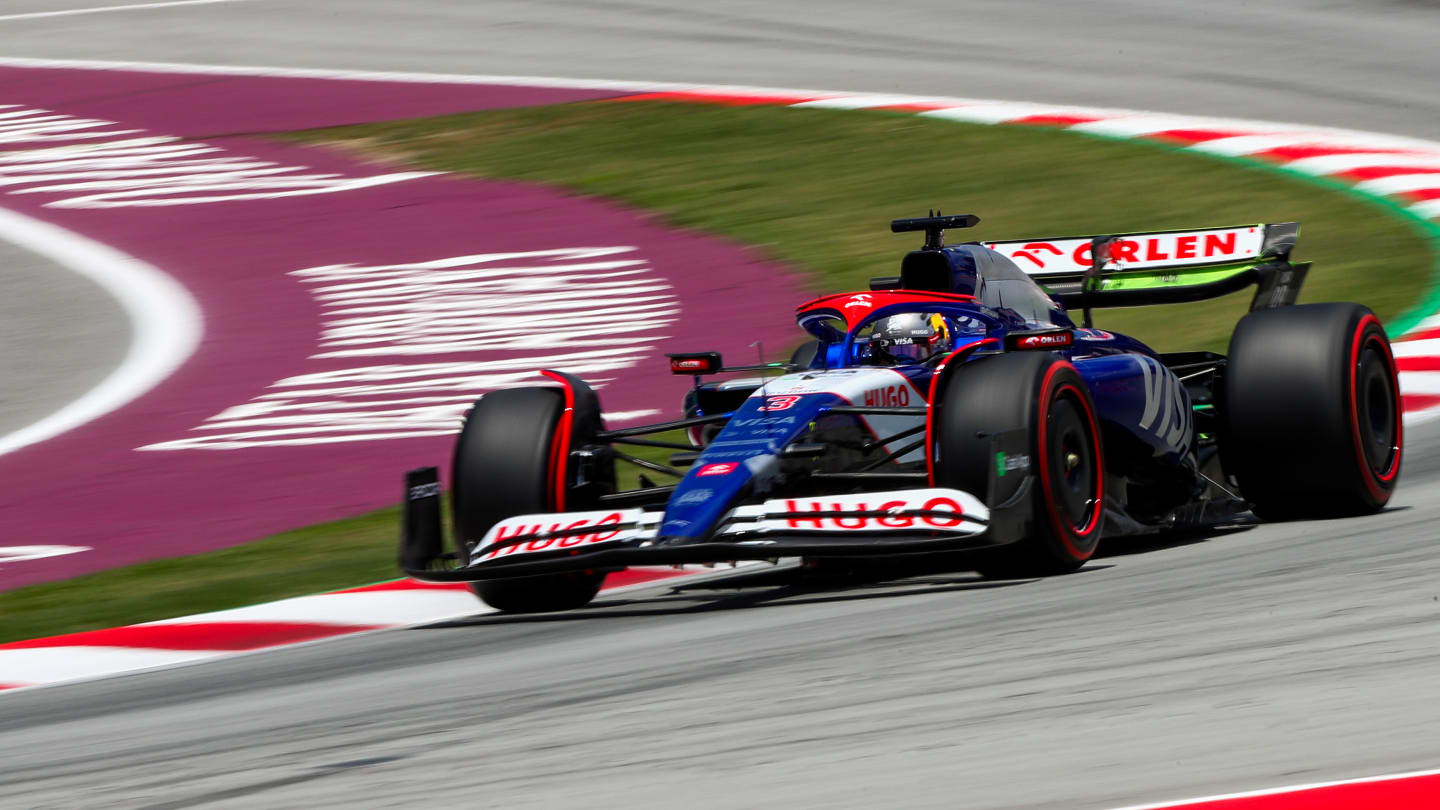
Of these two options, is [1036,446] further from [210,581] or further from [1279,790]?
[210,581]

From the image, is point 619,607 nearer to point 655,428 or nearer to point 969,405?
point 655,428

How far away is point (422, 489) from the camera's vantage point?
7344 millimetres

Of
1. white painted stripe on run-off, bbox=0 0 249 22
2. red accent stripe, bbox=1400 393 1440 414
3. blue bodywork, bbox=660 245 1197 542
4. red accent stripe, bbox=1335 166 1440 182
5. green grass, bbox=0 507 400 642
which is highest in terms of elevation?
white painted stripe on run-off, bbox=0 0 249 22

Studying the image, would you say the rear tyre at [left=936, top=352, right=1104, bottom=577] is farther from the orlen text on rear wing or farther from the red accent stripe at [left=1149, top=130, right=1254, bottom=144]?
the red accent stripe at [left=1149, top=130, right=1254, bottom=144]

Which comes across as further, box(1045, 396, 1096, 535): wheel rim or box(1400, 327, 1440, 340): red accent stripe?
box(1400, 327, 1440, 340): red accent stripe

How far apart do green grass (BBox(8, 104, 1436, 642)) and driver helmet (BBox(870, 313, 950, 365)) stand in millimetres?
2180

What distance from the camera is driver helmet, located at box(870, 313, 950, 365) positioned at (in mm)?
7617

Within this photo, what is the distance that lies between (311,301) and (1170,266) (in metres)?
7.68

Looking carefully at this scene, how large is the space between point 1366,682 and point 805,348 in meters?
3.70

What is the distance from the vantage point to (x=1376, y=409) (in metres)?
7.93

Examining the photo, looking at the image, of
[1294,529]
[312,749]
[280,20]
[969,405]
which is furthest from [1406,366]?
[280,20]

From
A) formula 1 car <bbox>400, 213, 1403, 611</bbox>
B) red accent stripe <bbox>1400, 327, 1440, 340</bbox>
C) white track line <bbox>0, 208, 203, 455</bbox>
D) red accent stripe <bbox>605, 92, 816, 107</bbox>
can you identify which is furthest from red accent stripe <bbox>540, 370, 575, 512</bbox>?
red accent stripe <bbox>605, 92, 816, 107</bbox>

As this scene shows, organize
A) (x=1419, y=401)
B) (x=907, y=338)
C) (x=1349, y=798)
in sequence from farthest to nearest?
(x=1419, y=401), (x=907, y=338), (x=1349, y=798)

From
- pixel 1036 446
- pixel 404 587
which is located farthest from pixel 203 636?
pixel 1036 446
